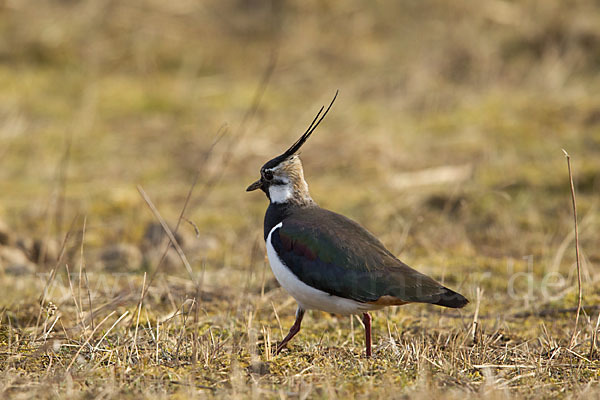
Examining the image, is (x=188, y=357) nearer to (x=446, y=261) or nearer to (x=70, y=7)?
(x=446, y=261)

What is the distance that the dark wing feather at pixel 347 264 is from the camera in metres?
4.02

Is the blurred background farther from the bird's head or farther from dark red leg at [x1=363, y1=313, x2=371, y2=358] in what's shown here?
dark red leg at [x1=363, y1=313, x2=371, y2=358]

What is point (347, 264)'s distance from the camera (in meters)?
4.20

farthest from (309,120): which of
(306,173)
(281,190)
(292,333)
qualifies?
(292,333)

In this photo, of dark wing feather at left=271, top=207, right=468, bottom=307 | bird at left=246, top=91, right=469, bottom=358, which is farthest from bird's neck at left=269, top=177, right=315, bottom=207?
dark wing feather at left=271, top=207, right=468, bottom=307

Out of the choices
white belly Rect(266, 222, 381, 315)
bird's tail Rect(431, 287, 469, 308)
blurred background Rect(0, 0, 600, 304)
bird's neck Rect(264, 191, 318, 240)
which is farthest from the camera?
blurred background Rect(0, 0, 600, 304)

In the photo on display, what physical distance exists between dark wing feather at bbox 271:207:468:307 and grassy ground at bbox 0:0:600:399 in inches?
13.6

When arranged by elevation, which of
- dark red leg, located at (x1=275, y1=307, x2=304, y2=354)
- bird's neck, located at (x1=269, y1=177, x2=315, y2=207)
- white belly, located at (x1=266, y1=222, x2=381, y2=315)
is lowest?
dark red leg, located at (x1=275, y1=307, x2=304, y2=354)

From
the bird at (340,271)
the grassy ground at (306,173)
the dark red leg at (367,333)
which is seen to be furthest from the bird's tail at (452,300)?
the dark red leg at (367,333)

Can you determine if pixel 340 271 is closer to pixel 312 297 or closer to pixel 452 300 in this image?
pixel 312 297

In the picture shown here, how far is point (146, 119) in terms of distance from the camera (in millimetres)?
11188

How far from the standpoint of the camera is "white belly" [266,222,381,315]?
Result: 13.8 feet

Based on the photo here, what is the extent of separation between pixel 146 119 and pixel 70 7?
4013 millimetres

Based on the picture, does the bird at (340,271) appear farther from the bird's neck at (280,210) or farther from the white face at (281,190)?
the white face at (281,190)
